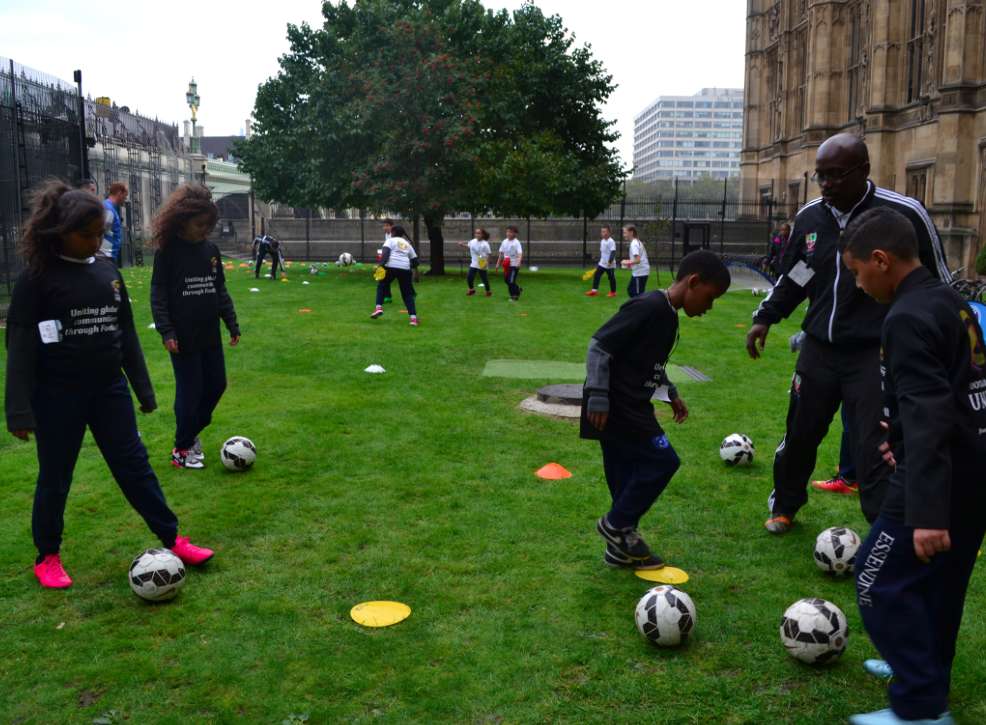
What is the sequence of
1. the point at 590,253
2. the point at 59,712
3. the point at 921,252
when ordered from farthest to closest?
the point at 590,253
the point at 921,252
the point at 59,712

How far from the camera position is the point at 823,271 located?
16.5 ft

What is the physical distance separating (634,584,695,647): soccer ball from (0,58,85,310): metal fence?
15.1 m

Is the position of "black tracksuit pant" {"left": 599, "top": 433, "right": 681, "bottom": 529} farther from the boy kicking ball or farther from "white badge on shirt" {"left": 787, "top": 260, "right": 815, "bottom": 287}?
"white badge on shirt" {"left": 787, "top": 260, "right": 815, "bottom": 287}

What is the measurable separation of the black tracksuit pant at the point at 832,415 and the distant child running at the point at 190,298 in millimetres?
4154

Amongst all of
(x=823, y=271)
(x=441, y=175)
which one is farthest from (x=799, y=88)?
(x=823, y=271)

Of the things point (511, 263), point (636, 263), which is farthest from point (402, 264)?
point (511, 263)

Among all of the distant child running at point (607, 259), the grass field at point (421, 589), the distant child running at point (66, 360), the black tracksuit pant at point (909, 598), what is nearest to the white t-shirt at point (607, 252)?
the distant child running at point (607, 259)

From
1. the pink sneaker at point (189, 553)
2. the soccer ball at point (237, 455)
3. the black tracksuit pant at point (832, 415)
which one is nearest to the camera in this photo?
the black tracksuit pant at point (832, 415)

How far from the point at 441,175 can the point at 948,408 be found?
27.4 meters

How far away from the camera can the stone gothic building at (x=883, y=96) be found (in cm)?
2744

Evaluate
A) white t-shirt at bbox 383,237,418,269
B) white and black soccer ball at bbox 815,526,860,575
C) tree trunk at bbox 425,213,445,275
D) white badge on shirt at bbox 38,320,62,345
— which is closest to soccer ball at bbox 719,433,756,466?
white and black soccer ball at bbox 815,526,860,575

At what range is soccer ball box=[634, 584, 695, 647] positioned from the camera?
4035 mm

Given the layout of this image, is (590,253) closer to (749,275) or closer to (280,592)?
(749,275)

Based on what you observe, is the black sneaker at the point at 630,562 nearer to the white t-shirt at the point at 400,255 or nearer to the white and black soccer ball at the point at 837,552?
the white and black soccer ball at the point at 837,552
